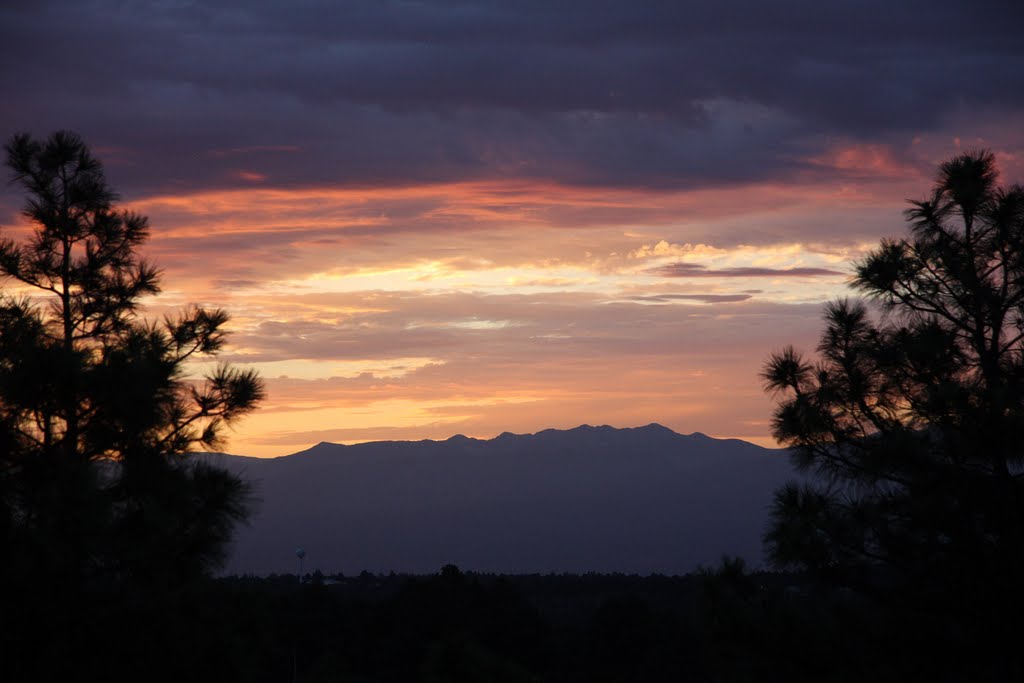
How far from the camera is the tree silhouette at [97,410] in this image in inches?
426

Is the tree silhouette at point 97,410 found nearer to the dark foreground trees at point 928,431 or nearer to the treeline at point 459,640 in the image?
the treeline at point 459,640

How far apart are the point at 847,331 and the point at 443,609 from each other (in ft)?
115

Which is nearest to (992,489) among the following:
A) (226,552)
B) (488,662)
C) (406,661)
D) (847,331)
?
(847,331)

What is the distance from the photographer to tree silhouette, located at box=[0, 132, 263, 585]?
10812mm

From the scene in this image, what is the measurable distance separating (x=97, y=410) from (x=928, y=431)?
30.3ft

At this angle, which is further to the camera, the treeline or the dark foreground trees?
the dark foreground trees

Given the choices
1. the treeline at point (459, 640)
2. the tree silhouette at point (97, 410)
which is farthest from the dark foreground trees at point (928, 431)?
the tree silhouette at point (97, 410)

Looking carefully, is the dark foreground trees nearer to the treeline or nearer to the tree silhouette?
the treeline

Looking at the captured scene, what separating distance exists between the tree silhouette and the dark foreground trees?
6.88 metres

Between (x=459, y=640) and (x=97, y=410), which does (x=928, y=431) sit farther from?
(x=97, y=410)

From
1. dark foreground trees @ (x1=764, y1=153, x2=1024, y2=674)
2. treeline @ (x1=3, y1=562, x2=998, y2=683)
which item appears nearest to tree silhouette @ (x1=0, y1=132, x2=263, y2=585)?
treeline @ (x1=3, y1=562, x2=998, y2=683)

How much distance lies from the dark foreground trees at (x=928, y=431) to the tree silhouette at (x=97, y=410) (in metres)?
6.88

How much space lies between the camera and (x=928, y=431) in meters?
12.7

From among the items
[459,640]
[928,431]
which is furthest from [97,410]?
[928,431]
